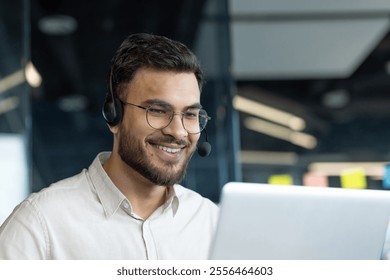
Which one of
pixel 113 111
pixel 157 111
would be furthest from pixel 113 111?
pixel 157 111

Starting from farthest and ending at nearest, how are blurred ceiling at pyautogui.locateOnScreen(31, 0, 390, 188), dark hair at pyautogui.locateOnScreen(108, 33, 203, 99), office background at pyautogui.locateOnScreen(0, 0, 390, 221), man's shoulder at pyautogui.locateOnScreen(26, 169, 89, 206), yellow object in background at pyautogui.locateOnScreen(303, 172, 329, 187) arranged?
yellow object in background at pyautogui.locateOnScreen(303, 172, 329, 187) → blurred ceiling at pyautogui.locateOnScreen(31, 0, 390, 188) → office background at pyautogui.locateOnScreen(0, 0, 390, 221) → dark hair at pyautogui.locateOnScreen(108, 33, 203, 99) → man's shoulder at pyautogui.locateOnScreen(26, 169, 89, 206)

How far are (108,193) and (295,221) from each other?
1.81 ft

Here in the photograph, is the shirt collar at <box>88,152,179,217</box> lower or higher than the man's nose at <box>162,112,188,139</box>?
lower

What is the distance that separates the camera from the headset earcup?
162cm

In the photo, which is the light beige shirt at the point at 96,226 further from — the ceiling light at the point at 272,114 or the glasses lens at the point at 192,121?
the ceiling light at the point at 272,114

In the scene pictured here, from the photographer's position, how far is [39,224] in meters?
1.43

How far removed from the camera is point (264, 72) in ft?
16.2

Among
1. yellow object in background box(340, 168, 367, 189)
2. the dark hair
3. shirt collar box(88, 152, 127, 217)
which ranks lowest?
yellow object in background box(340, 168, 367, 189)

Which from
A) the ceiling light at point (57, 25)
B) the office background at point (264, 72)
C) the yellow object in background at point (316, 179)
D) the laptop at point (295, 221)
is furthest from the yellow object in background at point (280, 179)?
the laptop at point (295, 221)

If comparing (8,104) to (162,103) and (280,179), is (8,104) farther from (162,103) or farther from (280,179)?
(280,179)

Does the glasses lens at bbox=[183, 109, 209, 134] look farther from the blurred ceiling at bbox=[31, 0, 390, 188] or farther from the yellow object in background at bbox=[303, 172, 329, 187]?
the yellow object in background at bbox=[303, 172, 329, 187]

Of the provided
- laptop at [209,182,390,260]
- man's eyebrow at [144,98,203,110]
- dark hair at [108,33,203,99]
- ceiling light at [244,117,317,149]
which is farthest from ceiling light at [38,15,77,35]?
laptop at [209,182,390,260]

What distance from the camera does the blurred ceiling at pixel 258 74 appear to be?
181 inches
